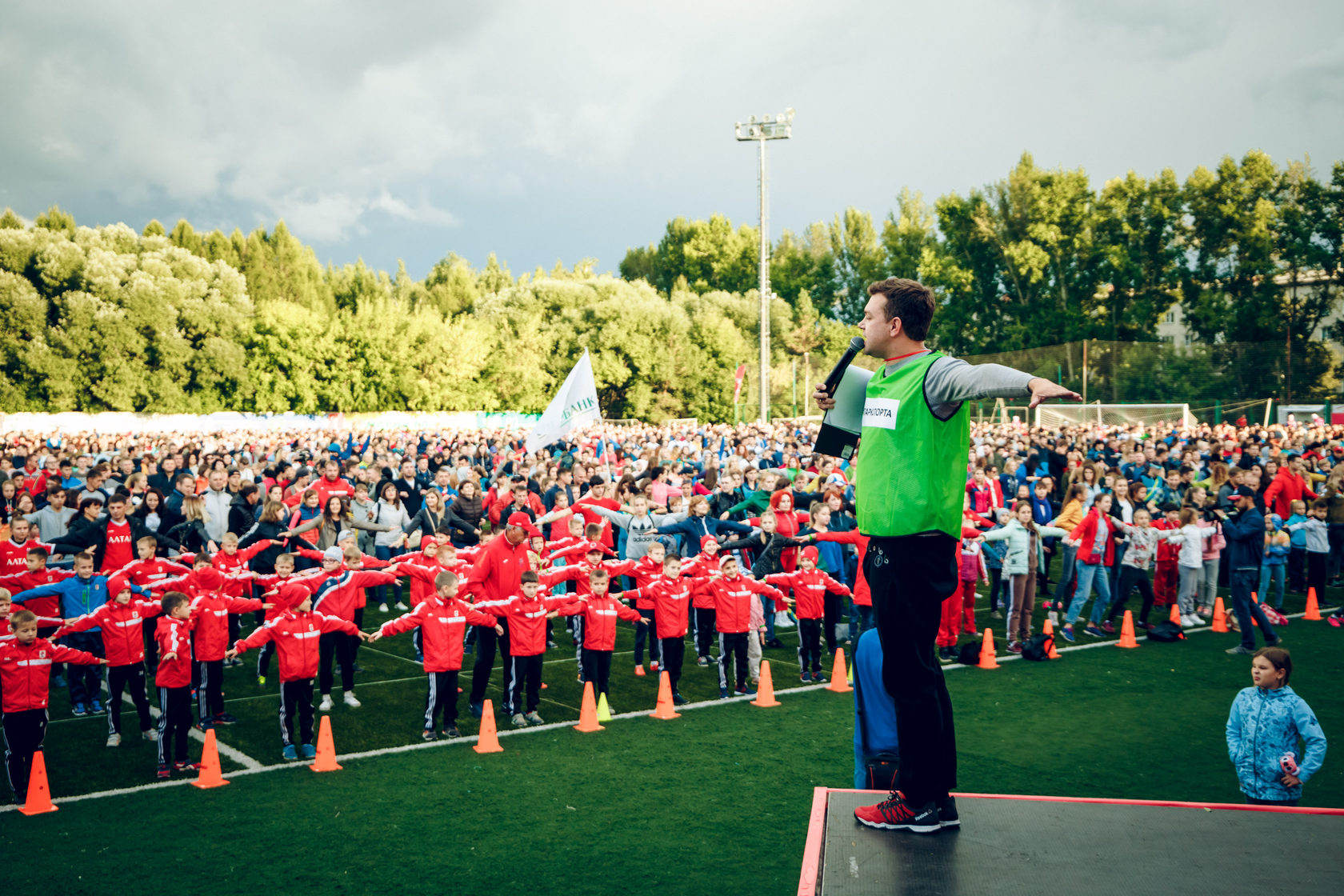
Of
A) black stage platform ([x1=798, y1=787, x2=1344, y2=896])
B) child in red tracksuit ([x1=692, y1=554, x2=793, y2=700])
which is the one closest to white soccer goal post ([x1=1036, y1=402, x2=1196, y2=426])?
child in red tracksuit ([x1=692, y1=554, x2=793, y2=700])

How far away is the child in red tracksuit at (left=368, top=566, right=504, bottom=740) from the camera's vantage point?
30.5 ft

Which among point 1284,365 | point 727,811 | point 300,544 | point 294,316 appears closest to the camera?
point 727,811

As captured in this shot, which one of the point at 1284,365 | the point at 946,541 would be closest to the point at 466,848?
the point at 946,541

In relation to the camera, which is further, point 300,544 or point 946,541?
point 300,544

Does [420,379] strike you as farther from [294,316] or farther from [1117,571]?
[1117,571]

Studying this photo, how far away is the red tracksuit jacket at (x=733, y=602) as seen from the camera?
10.8m

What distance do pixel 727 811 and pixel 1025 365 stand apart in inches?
1261

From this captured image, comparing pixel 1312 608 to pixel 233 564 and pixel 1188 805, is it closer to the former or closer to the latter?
pixel 1188 805

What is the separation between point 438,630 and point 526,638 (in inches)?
36.8

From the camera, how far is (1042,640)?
12.2m

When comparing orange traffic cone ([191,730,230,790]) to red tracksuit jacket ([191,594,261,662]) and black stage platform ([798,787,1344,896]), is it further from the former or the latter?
black stage platform ([798,787,1344,896])

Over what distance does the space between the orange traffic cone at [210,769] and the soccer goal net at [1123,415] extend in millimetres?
29820

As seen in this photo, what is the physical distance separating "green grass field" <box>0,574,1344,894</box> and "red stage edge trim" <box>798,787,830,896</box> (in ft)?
8.47

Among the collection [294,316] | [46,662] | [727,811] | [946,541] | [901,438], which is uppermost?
[294,316]
